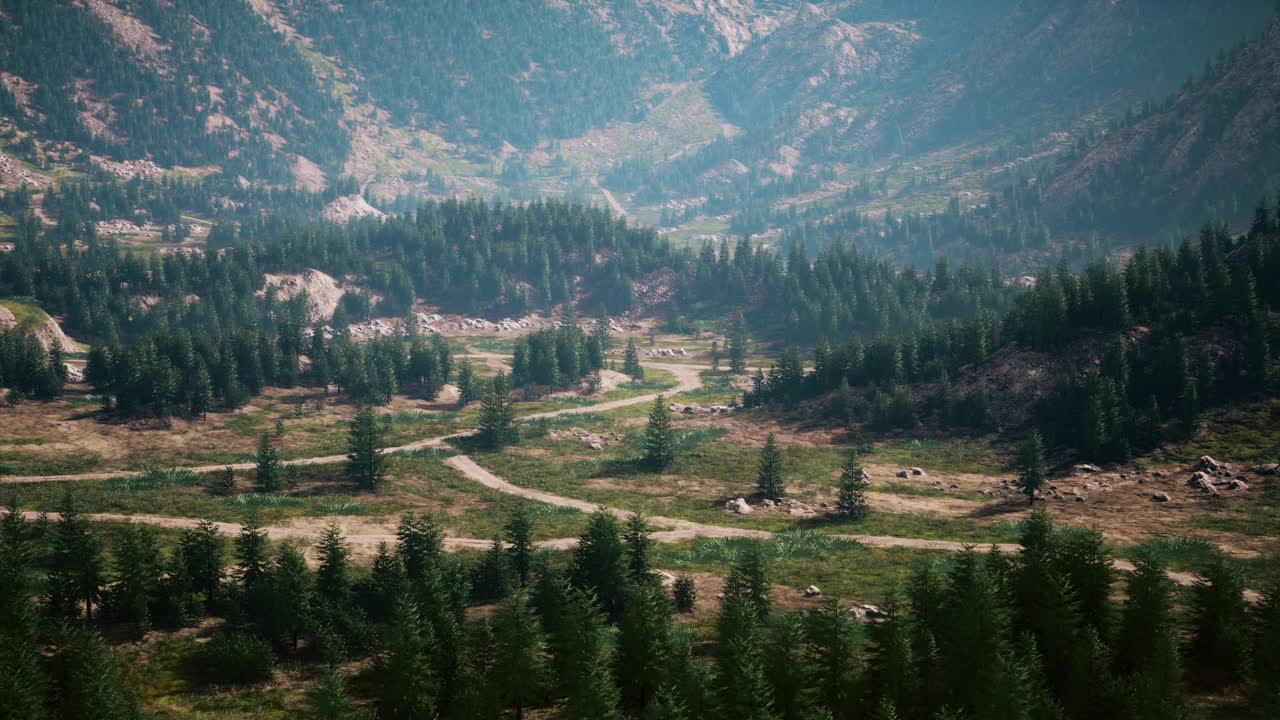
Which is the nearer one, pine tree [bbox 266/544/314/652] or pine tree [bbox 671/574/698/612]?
pine tree [bbox 266/544/314/652]

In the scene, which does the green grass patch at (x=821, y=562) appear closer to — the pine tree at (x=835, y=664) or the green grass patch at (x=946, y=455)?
the pine tree at (x=835, y=664)

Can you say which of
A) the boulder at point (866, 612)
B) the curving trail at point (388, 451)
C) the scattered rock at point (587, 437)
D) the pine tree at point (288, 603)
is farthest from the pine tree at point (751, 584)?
the curving trail at point (388, 451)

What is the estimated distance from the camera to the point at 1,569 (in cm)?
6025

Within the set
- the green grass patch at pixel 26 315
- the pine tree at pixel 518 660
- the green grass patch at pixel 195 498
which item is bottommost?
the pine tree at pixel 518 660

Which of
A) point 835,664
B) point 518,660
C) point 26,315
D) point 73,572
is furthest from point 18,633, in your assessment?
point 26,315

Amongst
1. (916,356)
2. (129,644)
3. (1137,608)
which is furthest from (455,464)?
(1137,608)

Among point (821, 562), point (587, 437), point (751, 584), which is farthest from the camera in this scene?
point (587, 437)

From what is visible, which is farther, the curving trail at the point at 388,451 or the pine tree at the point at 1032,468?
the curving trail at the point at 388,451

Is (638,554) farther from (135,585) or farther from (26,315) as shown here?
(26,315)

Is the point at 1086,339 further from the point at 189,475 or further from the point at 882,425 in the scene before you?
the point at 189,475

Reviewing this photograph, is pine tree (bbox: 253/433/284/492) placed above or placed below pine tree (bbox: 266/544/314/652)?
above

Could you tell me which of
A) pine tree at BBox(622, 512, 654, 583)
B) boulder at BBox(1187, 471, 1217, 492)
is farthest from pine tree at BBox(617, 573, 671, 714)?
boulder at BBox(1187, 471, 1217, 492)

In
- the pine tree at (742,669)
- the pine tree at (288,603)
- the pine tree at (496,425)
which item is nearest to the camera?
the pine tree at (742,669)

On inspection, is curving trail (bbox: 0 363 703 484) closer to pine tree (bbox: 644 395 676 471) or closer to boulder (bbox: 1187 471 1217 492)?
pine tree (bbox: 644 395 676 471)
